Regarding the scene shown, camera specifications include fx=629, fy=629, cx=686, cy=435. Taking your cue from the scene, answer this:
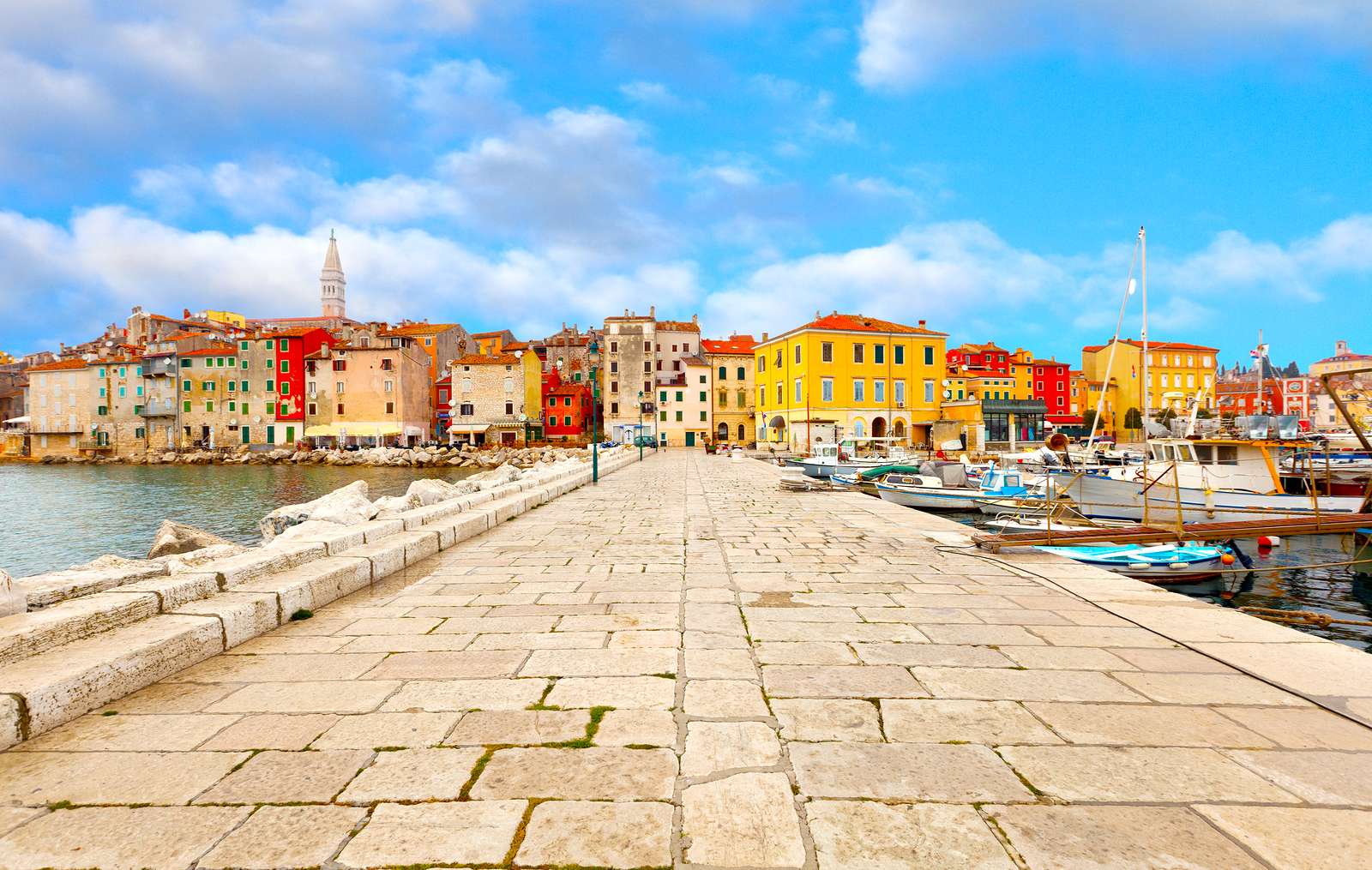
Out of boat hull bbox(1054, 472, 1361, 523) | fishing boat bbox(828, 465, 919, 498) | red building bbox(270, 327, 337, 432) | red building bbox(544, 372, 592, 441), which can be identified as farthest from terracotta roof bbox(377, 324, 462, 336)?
boat hull bbox(1054, 472, 1361, 523)

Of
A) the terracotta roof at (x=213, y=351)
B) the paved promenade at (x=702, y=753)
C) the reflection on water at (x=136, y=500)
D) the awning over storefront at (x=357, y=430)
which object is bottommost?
the reflection on water at (x=136, y=500)

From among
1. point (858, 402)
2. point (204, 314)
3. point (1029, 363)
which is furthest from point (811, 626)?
point (204, 314)

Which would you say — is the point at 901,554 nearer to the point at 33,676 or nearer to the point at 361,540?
the point at 361,540

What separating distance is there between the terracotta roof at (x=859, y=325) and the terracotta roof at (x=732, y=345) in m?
16.9

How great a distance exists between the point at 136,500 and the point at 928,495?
32.0m

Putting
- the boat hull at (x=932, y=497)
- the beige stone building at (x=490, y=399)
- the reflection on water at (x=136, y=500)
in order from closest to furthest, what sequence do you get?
the reflection on water at (x=136, y=500) → the boat hull at (x=932, y=497) → the beige stone building at (x=490, y=399)

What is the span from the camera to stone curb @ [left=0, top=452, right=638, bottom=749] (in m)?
2.89

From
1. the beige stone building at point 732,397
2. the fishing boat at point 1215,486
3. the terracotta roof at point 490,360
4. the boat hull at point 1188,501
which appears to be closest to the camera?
the boat hull at point 1188,501

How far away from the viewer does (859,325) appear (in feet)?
141

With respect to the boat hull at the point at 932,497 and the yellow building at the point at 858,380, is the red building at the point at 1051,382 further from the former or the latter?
the boat hull at the point at 932,497

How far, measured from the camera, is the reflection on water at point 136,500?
16.0 m

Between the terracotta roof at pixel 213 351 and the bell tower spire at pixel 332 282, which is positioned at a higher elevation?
the bell tower spire at pixel 332 282

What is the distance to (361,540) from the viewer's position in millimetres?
6363

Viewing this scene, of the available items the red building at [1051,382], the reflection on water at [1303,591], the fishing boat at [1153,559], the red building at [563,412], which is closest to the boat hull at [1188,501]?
the reflection on water at [1303,591]
